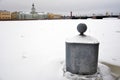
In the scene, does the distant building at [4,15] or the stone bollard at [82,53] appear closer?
the stone bollard at [82,53]

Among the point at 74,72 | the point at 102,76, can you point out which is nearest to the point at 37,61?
the point at 74,72

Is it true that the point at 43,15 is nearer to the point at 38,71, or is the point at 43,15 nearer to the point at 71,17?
the point at 71,17

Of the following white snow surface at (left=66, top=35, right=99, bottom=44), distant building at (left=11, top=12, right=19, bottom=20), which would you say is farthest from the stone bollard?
distant building at (left=11, top=12, right=19, bottom=20)

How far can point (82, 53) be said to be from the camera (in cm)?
236

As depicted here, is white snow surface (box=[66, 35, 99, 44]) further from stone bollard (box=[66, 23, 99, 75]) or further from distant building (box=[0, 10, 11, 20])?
distant building (box=[0, 10, 11, 20])

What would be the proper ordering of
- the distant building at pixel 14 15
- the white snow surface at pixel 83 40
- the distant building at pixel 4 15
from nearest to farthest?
the white snow surface at pixel 83 40, the distant building at pixel 4 15, the distant building at pixel 14 15

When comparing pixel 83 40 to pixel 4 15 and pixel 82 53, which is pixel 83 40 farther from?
pixel 4 15

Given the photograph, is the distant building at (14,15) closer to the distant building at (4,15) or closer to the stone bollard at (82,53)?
the distant building at (4,15)

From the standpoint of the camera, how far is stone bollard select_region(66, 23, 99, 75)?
2350 millimetres

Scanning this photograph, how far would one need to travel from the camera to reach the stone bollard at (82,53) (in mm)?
2350

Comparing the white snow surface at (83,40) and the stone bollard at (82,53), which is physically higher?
the white snow surface at (83,40)

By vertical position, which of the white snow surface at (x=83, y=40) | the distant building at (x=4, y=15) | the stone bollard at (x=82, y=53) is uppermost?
the distant building at (x=4, y=15)

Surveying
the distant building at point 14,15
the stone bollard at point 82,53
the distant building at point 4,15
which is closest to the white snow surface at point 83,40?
the stone bollard at point 82,53

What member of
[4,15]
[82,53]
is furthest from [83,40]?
[4,15]
